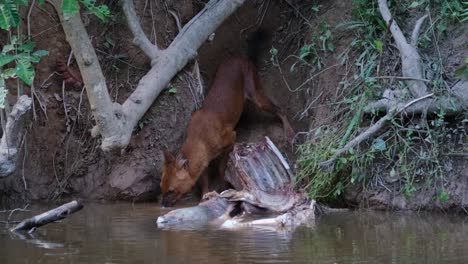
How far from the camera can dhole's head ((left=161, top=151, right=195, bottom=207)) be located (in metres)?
8.62

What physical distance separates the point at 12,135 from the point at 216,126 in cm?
264

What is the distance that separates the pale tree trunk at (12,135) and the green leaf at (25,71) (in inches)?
14.8

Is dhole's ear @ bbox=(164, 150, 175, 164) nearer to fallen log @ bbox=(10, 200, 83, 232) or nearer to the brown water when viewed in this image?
the brown water

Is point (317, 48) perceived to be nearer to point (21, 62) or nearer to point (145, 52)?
point (145, 52)

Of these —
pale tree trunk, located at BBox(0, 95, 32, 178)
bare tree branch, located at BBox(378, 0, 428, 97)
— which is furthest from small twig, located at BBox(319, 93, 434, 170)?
pale tree trunk, located at BBox(0, 95, 32, 178)

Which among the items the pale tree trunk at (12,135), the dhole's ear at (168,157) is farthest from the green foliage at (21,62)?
the dhole's ear at (168,157)

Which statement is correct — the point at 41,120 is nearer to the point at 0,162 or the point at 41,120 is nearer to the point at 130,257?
the point at 0,162

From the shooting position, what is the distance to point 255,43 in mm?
10039

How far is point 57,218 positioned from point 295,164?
300 centimetres

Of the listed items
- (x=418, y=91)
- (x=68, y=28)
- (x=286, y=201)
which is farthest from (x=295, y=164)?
(x=68, y=28)

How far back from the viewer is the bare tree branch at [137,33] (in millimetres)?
8391

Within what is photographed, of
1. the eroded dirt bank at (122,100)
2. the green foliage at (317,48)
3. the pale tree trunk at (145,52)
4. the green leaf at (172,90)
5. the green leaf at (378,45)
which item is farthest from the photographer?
the green leaf at (172,90)

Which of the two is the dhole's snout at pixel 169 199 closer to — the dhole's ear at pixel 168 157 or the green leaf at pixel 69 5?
the dhole's ear at pixel 168 157

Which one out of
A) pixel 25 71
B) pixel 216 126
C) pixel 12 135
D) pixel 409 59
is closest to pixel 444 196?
pixel 409 59
